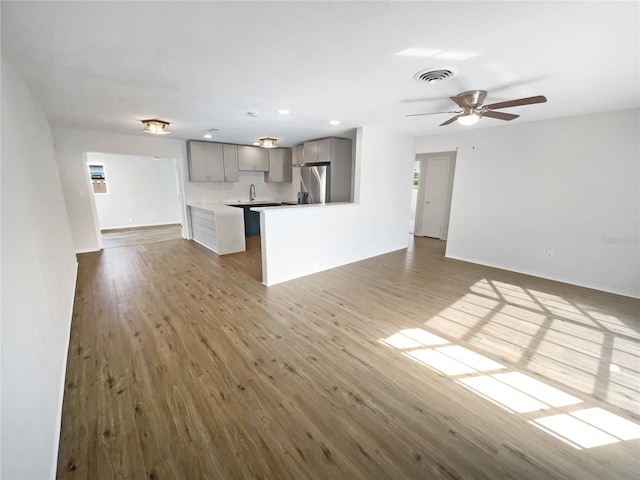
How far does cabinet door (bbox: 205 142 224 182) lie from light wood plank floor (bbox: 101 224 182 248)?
195 centimetres

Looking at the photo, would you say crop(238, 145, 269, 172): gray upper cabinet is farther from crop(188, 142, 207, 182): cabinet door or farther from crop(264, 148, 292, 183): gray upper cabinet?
crop(188, 142, 207, 182): cabinet door

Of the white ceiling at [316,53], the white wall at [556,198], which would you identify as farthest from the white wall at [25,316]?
the white wall at [556,198]

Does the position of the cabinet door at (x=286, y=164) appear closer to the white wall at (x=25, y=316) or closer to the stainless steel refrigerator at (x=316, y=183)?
the stainless steel refrigerator at (x=316, y=183)

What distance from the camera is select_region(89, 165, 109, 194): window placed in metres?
7.42

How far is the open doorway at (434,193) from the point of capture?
6688 millimetres

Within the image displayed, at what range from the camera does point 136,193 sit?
807 cm

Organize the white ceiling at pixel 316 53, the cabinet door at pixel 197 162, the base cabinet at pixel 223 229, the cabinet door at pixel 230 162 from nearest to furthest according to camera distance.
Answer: the white ceiling at pixel 316 53, the base cabinet at pixel 223 229, the cabinet door at pixel 197 162, the cabinet door at pixel 230 162

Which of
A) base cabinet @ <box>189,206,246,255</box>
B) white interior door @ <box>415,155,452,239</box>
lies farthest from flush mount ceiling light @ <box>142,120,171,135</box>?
white interior door @ <box>415,155,452,239</box>

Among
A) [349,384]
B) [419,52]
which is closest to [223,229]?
[349,384]

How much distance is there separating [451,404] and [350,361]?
0.77 m

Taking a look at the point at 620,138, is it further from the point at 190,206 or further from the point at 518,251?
the point at 190,206

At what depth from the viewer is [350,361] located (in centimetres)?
221

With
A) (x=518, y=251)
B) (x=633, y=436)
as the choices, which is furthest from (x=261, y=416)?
(x=518, y=251)

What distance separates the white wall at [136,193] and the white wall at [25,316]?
586 centimetres
